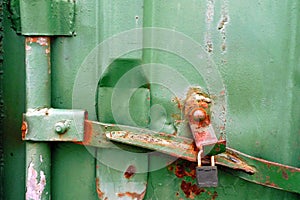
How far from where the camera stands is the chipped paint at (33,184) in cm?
109

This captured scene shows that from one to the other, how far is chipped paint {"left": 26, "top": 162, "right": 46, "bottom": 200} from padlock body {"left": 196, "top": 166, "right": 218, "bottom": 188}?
436 mm

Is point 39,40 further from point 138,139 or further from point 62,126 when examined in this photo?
point 138,139

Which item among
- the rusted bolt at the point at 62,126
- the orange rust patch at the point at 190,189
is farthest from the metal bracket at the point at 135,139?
the orange rust patch at the point at 190,189

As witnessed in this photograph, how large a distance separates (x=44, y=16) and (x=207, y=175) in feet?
1.99

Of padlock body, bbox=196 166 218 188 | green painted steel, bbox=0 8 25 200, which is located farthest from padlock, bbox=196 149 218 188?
green painted steel, bbox=0 8 25 200

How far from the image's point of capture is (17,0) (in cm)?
107

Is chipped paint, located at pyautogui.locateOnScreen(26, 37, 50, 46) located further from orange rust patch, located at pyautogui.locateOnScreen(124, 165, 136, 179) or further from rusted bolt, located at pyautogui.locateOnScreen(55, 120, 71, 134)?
orange rust patch, located at pyautogui.locateOnScreen(124, 165, 136, 179)

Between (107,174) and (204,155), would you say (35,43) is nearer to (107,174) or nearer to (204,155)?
(107,174)

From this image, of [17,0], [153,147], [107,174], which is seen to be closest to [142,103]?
[153,147]

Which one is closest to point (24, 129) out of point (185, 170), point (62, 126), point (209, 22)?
point (62, 126)

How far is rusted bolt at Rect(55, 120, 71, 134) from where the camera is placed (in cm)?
107

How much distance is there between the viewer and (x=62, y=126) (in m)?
1.07

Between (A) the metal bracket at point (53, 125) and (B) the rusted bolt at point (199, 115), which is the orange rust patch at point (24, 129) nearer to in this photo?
(A) the metal bracket at point (53, 125)

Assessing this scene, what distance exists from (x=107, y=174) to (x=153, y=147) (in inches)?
6.9
